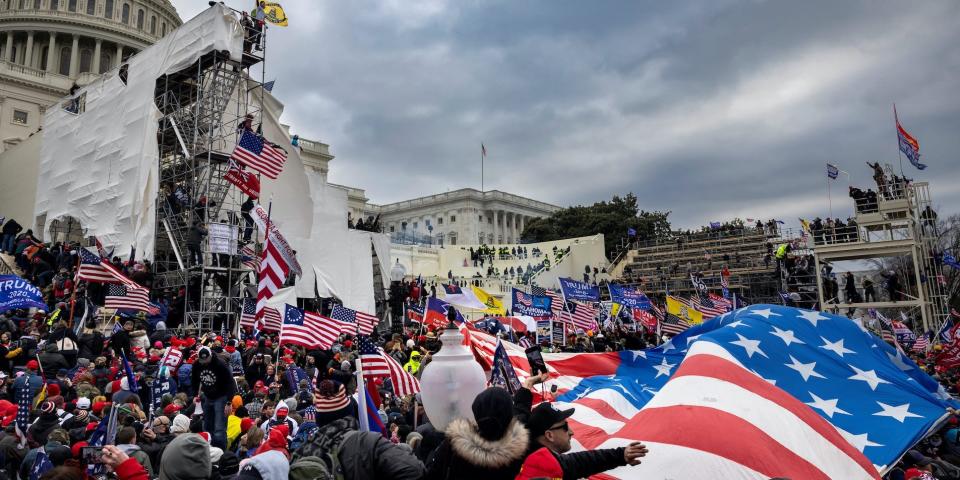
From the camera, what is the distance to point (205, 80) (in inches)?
985

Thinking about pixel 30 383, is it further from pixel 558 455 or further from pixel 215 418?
pixel 558 455

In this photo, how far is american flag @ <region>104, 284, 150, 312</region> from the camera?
14.0m

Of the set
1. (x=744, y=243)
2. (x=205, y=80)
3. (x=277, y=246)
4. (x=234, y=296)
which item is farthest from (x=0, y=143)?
(x=744, y=243)

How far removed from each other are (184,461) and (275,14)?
2513 centimetres

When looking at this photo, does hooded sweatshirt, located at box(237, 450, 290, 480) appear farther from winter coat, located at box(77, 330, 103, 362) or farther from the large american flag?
winter coat, located at box(77, 330, 103, 362)

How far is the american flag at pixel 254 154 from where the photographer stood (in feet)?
65.2

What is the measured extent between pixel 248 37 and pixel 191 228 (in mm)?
8221

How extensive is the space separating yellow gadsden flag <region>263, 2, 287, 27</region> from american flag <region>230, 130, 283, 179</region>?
7.53 metres

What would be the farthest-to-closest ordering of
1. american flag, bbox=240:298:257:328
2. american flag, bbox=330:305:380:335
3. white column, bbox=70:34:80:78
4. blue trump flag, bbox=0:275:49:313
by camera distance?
white column, bbox=70:34:80:78, american flag, bbox=240:298:257:328, american flag, bbox=330:305:380:335, blue trump flag, bbox=0:275:49:313

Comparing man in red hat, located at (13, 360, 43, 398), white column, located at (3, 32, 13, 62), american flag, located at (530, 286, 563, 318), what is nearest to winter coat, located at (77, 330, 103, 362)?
man in red hat, located at (13, 360, 43, 398)

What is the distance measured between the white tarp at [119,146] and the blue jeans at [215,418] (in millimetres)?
16612

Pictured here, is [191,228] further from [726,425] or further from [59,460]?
[726,425]

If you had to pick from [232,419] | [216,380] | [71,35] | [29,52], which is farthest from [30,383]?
[29,52]

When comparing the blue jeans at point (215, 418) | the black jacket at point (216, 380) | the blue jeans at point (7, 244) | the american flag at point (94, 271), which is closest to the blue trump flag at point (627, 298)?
the american flag at point (94, 271)
